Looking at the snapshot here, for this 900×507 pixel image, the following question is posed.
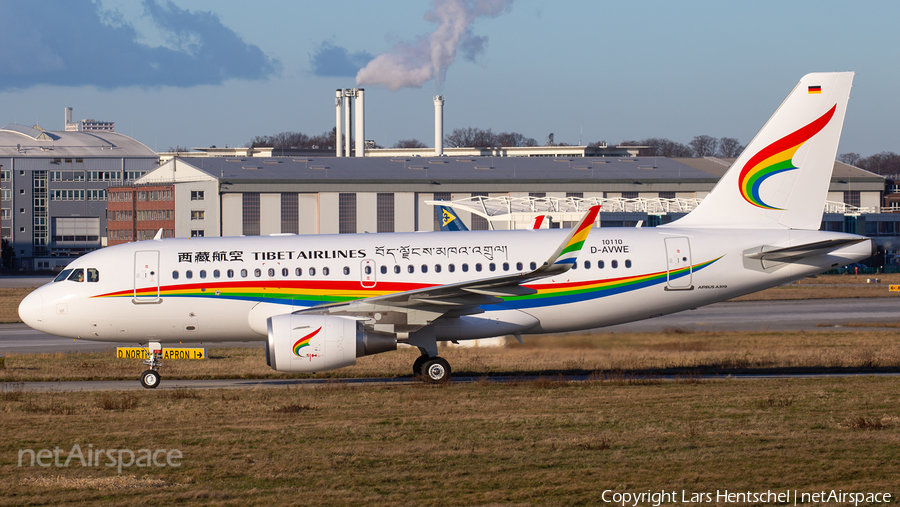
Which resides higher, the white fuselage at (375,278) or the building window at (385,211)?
the building window at (385,211)

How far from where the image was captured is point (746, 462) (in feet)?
44.4

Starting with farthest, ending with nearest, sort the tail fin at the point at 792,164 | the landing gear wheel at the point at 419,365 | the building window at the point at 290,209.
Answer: the building window at the point at 290,209
the tail fin at the point at 792,164
the landing gear wheel at the point at 419,365

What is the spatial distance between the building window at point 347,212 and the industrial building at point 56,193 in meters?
59.0

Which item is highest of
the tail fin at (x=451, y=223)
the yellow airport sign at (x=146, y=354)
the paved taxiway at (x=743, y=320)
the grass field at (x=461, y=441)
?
the tail fin at (x=451, y=223)

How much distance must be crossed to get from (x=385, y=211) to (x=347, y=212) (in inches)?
163

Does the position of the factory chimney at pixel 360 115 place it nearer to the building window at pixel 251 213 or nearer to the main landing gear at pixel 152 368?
the building window at pixel 251 213

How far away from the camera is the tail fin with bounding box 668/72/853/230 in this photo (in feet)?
83.0

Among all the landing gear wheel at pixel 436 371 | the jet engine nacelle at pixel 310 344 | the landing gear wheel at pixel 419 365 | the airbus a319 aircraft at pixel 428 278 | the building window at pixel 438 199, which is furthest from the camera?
the building window at pixel 438 199

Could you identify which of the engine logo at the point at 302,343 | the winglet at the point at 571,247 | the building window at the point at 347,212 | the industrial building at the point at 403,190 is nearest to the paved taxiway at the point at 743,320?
the engine logo at the point at 302,343

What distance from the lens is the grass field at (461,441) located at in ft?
40.1

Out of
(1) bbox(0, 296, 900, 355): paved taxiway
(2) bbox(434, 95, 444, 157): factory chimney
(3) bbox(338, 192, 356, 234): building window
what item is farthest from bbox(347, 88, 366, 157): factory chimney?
(1) bbox(0, 296, 900, 355): paved taxiway

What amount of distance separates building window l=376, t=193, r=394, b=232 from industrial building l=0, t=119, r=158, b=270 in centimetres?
6101

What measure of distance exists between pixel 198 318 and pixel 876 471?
55.3 feet

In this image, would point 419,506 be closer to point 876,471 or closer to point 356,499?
point 356,499
